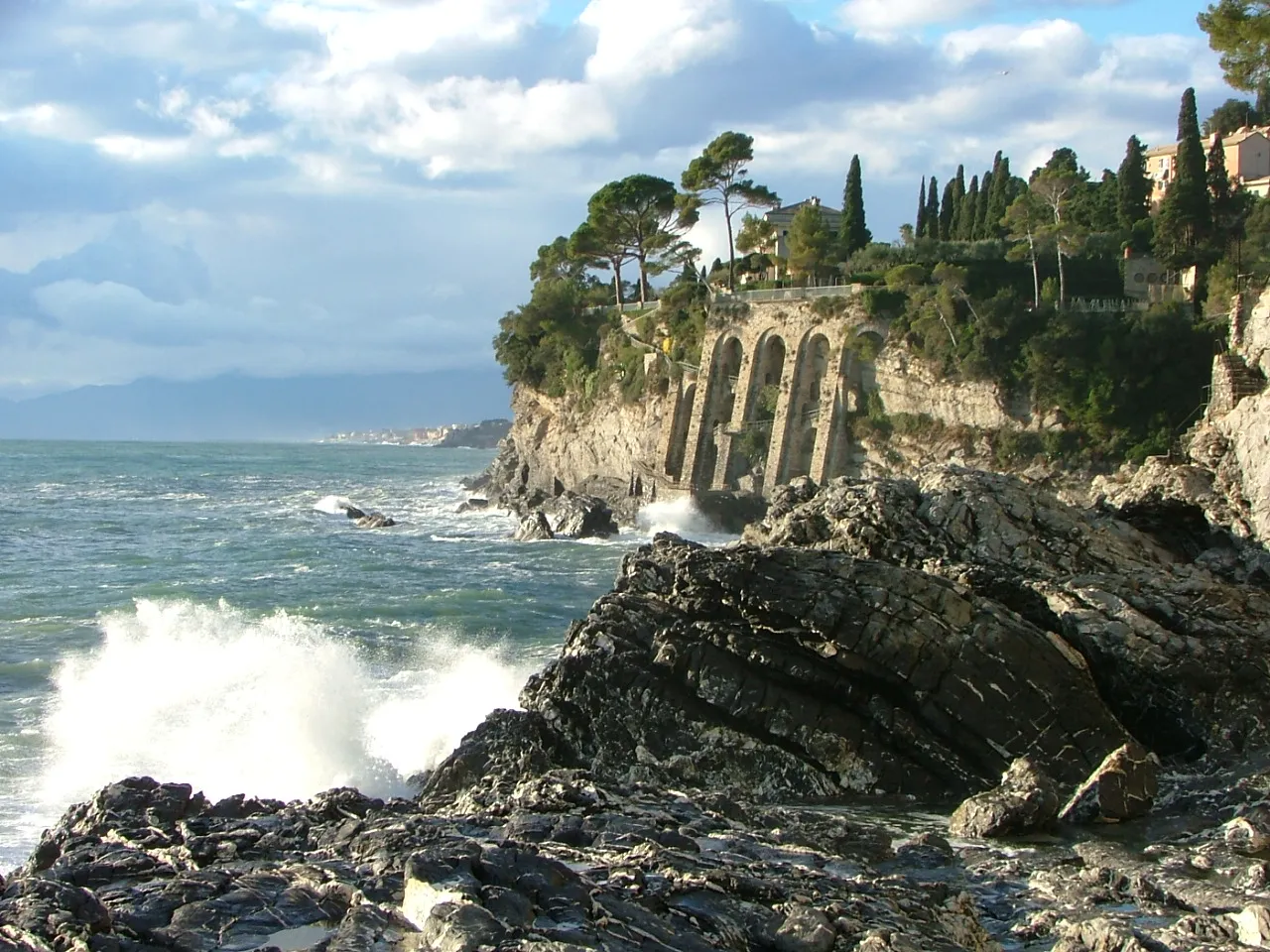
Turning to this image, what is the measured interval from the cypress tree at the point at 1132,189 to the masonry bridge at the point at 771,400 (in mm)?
14424

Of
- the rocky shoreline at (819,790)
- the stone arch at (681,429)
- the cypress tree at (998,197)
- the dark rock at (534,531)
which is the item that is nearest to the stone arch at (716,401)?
the stone arch at (681,429)

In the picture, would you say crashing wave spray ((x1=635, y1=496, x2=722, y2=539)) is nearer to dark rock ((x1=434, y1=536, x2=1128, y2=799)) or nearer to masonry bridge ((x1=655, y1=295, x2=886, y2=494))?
masonry bridge ((x1=655, y1=295, x2=886, y2=494))

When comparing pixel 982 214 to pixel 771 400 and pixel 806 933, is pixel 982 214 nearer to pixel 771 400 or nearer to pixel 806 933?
pixel 771 400

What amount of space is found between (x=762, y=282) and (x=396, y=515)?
20.0 m

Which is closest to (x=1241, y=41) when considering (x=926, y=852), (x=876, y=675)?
(x=876, y=675)

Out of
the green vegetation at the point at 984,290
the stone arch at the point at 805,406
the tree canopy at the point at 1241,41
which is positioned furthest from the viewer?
the stone arch at the point at 805,406

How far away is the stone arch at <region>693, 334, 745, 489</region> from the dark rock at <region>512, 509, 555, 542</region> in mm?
8822

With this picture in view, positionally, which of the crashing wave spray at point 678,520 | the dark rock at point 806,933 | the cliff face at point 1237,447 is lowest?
the crashing wave spray at point 678,520

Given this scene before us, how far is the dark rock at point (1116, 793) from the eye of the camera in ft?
45.0

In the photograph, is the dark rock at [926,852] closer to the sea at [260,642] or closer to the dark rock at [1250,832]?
the dark rock at [1250,832]

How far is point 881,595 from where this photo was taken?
16.5 metres

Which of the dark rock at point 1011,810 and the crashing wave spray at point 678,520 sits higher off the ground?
the dark rock at point 1011,810

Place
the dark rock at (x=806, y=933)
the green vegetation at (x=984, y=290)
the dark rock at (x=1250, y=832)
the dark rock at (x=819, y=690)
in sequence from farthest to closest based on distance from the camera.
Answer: the green vegetation at (x=984, y=290) → the dark rock at (x=819, y=690) → the dark rock at (x=1250, y=832) → the dark rock at (x=806, y=933)

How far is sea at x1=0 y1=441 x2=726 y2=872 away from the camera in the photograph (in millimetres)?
18250
